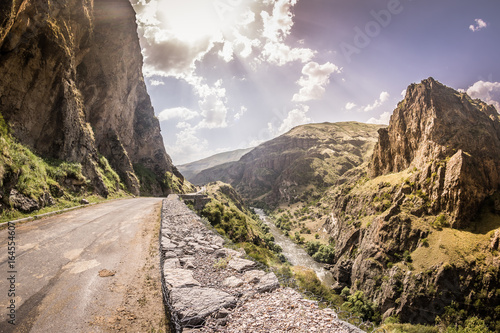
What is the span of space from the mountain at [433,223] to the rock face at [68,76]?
54.8 metres

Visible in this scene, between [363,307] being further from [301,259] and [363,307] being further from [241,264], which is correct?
[241,264]

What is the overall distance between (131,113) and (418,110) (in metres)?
92.9

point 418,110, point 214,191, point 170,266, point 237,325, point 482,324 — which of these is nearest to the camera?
point 237,325

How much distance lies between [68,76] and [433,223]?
70081mm

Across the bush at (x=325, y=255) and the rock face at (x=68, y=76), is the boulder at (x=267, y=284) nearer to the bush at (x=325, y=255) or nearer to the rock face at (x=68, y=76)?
the rock face at (x=68, y=76)

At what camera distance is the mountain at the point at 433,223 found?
35.2 meters

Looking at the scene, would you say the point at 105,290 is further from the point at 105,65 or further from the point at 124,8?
the point at 124,8

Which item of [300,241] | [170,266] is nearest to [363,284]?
[300,241]

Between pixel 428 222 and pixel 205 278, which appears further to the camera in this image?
pixel 428 222

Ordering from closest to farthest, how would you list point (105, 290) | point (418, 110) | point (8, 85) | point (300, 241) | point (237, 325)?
point (237, 325) → point (105, 290) → point (8, 85) → point (418, 110) → point (300, 241)

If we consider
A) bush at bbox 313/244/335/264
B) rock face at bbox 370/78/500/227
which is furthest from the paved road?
bush at bbox 313/244/335/264

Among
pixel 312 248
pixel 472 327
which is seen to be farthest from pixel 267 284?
pixel 312 248

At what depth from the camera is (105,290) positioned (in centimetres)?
685

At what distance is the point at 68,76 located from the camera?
30.1m
